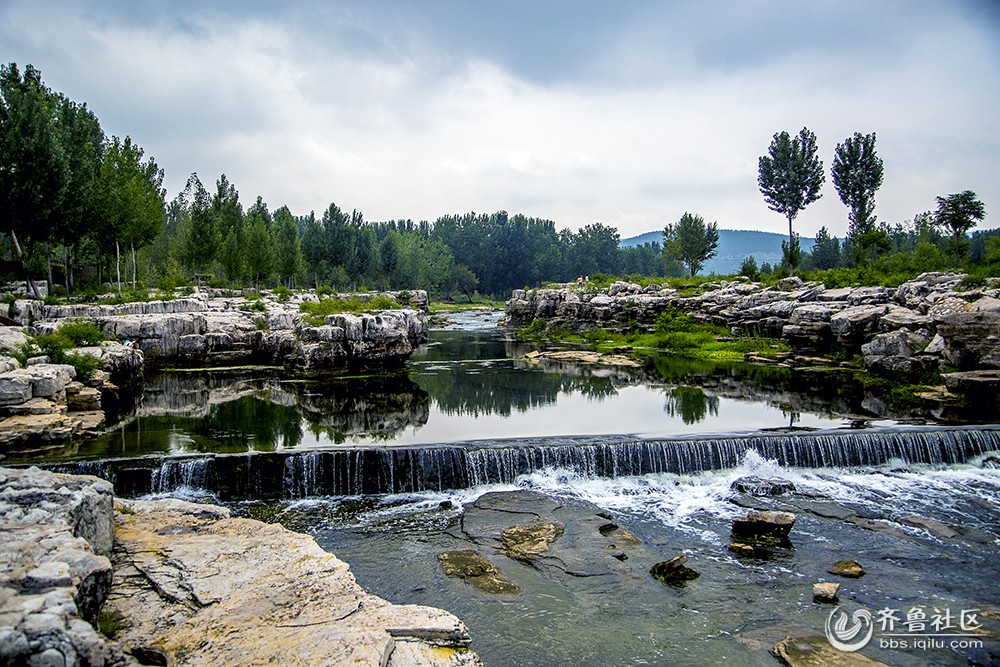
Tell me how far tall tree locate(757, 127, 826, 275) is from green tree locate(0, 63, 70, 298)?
5893cm

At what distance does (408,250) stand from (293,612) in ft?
331

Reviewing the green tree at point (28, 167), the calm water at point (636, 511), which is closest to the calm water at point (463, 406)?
the calm water at point (636, 511)

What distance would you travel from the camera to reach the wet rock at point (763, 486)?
1435cm

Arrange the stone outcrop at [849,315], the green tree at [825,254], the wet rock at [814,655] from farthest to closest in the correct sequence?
the green tree at [825,254]
the stone outcrop at [849,315]
the wet rock at [814,655]

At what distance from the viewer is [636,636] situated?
845 cm

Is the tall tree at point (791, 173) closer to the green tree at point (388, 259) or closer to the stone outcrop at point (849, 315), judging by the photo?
the stone outcrop at point (849, 315)

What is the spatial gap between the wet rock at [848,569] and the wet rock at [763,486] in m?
3.71

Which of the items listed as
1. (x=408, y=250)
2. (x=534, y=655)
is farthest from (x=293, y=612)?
(x=408, y=250)

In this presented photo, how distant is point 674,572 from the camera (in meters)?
10.3

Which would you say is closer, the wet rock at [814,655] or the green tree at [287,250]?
the wet rock at [814,655]

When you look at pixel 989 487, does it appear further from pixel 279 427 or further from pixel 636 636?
pixel 279 427

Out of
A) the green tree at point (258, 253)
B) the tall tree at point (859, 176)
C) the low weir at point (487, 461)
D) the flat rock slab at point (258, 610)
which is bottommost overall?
the low weir at point (487, 461)

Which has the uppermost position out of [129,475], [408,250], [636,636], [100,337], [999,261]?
[408,250]

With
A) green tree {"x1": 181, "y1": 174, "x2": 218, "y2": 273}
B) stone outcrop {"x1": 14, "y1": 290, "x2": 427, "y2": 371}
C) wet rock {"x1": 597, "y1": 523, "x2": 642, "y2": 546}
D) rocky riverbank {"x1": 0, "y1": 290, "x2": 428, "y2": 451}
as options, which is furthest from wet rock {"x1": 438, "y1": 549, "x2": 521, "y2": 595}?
green tree {"x1": 181, "y1": 174, "x2": 218, "y2": 273}
